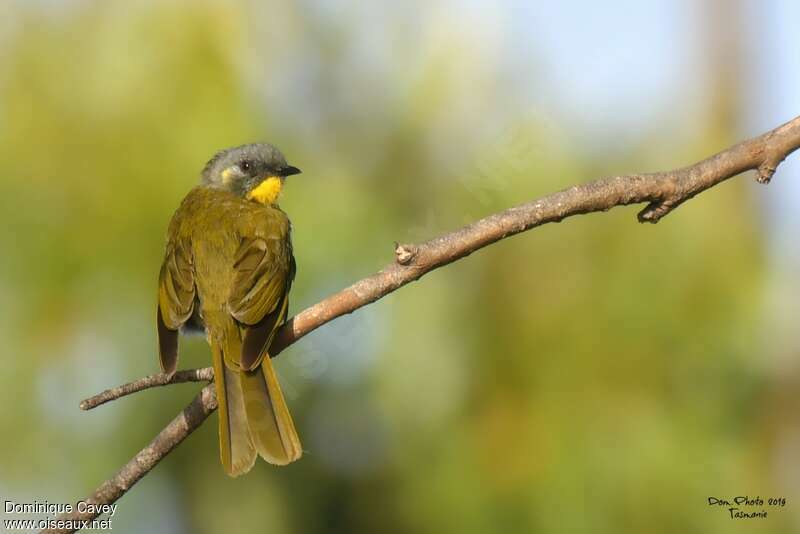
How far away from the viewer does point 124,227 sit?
4973 mm

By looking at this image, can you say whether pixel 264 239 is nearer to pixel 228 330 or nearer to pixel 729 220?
pixel 228 330

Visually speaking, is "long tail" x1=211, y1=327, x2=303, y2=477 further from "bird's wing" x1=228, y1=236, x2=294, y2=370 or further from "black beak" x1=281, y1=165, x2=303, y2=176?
"black beak" x1=281, y1=165, x2=303, y2=176

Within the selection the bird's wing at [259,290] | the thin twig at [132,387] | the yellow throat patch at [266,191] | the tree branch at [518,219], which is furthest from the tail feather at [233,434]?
the yellow throat patch at [266,191]

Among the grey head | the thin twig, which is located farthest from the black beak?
the thin twig

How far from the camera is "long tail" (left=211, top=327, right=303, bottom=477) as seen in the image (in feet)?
12.1

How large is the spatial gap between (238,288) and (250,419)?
2.02 ft

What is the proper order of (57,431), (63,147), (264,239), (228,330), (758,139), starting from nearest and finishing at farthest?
1. (758,139)
2. (228,330)
3. (264,239)
4. (57,431)
5. (63,147)

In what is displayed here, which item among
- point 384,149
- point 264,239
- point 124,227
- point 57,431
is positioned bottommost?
point 57,431

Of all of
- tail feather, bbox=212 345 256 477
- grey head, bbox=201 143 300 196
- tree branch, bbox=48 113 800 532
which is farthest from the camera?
grey head, bbox=201 143 300 196

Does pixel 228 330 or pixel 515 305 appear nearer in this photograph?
pixel 228 330

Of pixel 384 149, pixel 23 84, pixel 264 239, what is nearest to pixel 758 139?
pixel 264 239

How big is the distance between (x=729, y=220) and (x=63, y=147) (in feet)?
10.4

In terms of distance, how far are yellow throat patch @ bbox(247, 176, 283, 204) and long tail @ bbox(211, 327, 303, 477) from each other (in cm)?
121

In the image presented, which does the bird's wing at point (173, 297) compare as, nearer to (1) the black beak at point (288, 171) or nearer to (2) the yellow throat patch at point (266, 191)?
(2) the yellow throat patch at point (266, 191)
